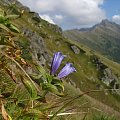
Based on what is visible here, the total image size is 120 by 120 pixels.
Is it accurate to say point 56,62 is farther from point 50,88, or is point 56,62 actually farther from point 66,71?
point 50,88

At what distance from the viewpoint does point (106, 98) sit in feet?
450

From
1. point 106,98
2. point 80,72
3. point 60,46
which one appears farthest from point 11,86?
point 60,46

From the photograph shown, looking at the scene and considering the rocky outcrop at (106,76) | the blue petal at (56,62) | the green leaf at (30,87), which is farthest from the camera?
the rocky outcrop at (106,76)

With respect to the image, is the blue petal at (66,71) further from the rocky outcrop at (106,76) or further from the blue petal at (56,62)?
the rocky outcrop at (106,76)

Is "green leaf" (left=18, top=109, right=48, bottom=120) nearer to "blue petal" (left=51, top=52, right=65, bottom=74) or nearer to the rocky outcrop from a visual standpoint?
"blue petal" (left=51, top=52, right=65, bottom=74)

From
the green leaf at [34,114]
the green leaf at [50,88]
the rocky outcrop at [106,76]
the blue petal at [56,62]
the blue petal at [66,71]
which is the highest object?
the rocky outcrop at [106,76]

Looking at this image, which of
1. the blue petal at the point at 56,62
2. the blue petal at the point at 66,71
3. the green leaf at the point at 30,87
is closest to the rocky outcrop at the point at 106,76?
the blue petal at the point at 66,71

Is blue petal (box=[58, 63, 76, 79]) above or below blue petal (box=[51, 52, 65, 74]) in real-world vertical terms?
below

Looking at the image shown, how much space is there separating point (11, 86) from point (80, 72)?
148167 mm

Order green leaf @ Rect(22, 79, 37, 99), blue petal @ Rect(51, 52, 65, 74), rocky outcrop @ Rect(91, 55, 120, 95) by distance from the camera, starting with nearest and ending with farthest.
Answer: green leaf @ Rect(22, 79, 37, 99)
blue petal @ Rect(51, 52, 65, 74)
rocky outcrop @ Rect(91, 55, 120, 95)

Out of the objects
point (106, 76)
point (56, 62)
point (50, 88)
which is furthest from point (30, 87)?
point (106, 76)

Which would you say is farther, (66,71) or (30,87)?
(66,71)

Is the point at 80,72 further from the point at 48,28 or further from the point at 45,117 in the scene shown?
the point at 45,117

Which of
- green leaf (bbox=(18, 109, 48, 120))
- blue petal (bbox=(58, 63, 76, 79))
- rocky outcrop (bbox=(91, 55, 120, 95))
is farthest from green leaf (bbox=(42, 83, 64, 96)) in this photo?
rocky outcrop (bbox=(91, 55, 120, 95))
